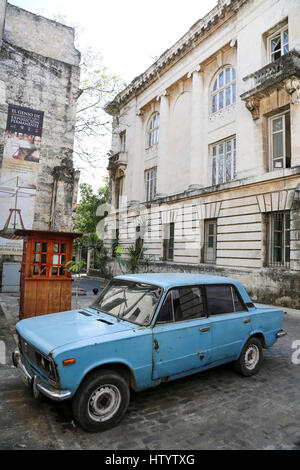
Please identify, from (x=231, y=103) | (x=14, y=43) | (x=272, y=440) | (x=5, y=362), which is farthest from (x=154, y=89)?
(x=272, y=440)

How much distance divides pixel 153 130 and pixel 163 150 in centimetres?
367

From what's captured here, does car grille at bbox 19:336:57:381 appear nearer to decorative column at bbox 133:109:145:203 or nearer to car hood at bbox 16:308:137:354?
car hood at bbox 16:308:137:354

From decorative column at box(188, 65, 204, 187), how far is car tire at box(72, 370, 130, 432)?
52.0 ft

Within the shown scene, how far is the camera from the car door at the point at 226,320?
4230 mm

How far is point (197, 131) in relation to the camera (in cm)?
1838

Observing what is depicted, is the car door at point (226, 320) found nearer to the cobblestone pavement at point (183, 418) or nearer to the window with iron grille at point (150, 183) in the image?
the cobblestone pavement at point (183, 418)

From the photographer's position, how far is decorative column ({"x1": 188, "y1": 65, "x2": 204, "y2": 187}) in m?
18.1

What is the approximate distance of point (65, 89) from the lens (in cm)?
1567

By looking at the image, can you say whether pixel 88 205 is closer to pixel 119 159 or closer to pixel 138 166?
pixel 119 159

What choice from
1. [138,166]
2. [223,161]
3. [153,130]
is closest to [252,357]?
[223,161]

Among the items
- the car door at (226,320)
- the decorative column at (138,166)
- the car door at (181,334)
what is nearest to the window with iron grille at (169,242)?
the decorative column at (138,166)

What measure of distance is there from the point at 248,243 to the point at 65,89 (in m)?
12.6

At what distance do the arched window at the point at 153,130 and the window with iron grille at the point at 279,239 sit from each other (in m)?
13.7
